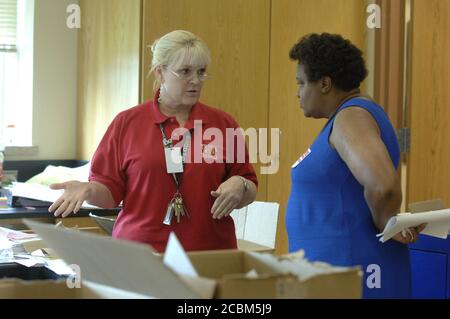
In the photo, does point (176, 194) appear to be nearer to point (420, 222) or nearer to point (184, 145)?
point (184, 145)

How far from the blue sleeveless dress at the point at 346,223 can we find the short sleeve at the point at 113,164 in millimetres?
627

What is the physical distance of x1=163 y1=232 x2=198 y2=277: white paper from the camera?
1.00 m

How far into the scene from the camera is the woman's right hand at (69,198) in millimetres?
1829

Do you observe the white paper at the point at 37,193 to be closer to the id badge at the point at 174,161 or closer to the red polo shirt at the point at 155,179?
the red polo shirt at the point at 155,179

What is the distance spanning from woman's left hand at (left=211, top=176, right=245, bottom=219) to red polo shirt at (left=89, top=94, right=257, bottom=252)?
4.2 inches

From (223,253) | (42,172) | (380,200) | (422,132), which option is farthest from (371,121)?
(42,172)

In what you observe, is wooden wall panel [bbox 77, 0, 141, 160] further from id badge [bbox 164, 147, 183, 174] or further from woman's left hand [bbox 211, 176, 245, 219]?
woman's left hand [bbox 211, 176, 245, 219]

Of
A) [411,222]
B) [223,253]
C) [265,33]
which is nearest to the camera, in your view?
[223,253]

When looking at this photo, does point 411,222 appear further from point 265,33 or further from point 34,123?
point 34,123

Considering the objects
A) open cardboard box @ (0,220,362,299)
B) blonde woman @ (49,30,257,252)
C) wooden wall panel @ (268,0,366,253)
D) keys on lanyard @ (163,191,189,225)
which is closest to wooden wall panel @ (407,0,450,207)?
wooden wall panel @ (268,0,366,253)

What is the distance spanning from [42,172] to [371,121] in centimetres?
273

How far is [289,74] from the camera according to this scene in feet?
12.6

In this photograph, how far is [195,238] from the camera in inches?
84.0

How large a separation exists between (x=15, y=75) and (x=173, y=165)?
2.41 metres
